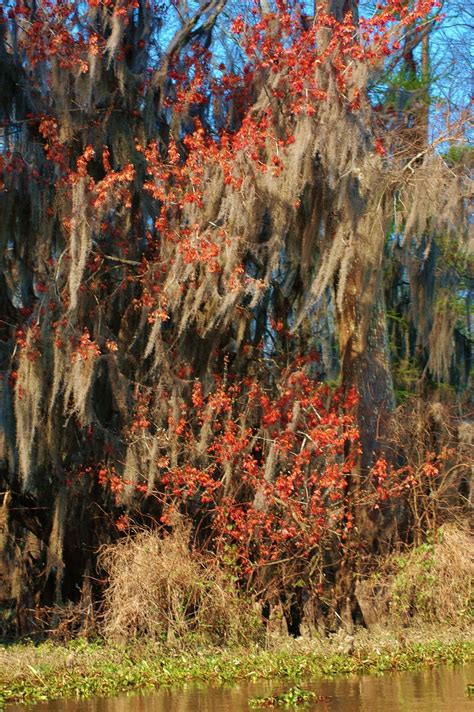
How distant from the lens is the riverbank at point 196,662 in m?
8.89

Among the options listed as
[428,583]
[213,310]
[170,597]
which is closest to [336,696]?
[170,597]

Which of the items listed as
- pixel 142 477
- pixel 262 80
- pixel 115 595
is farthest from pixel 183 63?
pixel 115 595

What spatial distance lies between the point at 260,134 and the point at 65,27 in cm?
222

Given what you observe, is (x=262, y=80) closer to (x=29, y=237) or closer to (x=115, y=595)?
(x=29, y=237)

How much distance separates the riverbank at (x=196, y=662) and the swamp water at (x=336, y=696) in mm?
253

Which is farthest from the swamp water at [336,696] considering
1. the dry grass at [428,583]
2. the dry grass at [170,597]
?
the dry grass at [428,583]

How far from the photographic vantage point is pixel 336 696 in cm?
809

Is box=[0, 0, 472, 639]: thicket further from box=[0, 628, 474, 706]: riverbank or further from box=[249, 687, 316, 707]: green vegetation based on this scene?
box=[249, 687, 316, 707]: green vegetation

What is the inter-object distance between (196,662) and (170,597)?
0.85 m

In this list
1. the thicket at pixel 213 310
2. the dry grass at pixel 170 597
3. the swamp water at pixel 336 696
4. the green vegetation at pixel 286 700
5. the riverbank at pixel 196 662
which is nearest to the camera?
the swamp water at pixel 336 696

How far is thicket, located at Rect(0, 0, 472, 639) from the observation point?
10906 millimetres

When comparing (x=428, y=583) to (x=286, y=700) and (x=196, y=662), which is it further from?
(x=286, y=700)

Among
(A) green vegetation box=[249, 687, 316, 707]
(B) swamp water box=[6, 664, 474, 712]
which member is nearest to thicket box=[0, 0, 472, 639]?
(B) swamp water box=[6, 664, 474, 712]

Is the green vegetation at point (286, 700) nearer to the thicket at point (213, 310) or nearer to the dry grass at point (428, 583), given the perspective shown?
the thicket at point (213, 310)
